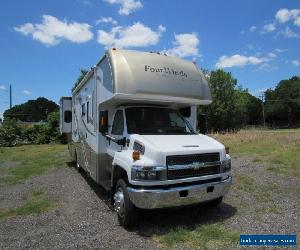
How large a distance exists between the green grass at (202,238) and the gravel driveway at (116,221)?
221mm

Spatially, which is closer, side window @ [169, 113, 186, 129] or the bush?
side window @ [169, 113, 186, 129]

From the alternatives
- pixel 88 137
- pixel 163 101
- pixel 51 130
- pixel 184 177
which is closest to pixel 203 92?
pixel 163 101

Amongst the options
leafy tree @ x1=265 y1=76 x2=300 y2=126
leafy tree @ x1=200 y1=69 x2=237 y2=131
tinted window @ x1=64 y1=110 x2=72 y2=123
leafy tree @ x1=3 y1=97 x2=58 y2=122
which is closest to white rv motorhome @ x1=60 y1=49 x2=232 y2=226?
tinted window @ x1=64 y1=110 x2=72 y2=123

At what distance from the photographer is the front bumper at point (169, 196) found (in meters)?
6.66

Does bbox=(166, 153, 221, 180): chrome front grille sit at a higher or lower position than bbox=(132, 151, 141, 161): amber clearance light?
lower

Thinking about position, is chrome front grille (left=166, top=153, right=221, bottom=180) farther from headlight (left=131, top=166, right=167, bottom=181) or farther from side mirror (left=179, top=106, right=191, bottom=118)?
side mirror (left=179, top=106, right=191, bottom=118)

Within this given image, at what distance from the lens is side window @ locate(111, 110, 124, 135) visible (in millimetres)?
8430

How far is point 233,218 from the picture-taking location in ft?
25.1

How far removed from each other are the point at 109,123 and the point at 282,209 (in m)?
4.34

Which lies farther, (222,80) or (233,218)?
(222,80)

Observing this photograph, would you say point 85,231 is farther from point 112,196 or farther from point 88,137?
point 88,137

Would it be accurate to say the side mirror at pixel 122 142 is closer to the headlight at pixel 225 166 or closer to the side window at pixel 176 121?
the side window at pixel 176 121

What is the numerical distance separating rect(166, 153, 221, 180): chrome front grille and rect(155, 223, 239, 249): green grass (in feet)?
3.23

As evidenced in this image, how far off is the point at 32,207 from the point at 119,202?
8.62 feet
